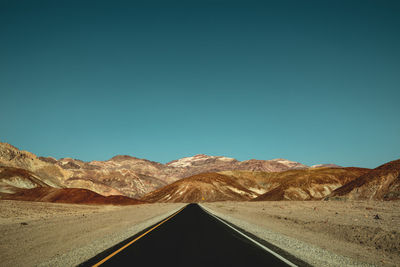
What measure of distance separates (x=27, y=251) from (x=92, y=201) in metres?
78.4

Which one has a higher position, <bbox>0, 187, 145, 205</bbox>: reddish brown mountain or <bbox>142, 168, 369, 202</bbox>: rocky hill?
<bbox>142, 168, 369, 202</bbox>: rocky hill

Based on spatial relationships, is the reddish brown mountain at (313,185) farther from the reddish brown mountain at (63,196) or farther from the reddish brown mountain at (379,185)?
the reddish brown mountain at (63,196)

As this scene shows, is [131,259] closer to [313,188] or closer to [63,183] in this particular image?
[313,188]

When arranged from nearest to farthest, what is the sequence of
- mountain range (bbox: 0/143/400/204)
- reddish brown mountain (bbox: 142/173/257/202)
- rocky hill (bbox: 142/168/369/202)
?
mountain range (bbox: 0/143/400/204), rocky hill (bbox: 142/168/369/202), reddish brown mountain (bbox: 142/173/257/202)

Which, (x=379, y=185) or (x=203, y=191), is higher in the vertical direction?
(x=379, y=185)

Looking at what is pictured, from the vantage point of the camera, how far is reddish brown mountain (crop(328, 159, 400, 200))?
48.3m

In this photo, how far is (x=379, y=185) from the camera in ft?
173

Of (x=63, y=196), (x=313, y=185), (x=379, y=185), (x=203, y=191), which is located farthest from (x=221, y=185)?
(x=379, y=185)

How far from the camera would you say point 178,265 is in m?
7.58

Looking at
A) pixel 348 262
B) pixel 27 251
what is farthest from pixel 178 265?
pixel 27 251

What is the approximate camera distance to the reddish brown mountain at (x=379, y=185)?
48.3 metres

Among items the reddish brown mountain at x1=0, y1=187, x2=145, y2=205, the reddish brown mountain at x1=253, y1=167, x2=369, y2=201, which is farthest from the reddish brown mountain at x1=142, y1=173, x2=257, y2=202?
the reddish brown mountain at x1=0, y1=187, x2=145, y2=205

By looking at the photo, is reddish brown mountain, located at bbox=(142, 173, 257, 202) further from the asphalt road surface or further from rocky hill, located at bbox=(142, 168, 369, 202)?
the asphalt road surface

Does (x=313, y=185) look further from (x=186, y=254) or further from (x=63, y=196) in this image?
(x=186, y=254)
